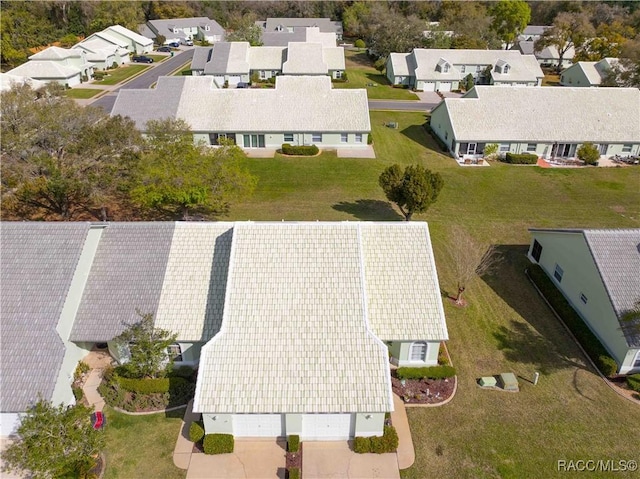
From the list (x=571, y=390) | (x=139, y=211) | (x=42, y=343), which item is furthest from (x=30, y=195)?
(x=571, y=390)

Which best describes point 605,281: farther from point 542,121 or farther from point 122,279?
point 542,121

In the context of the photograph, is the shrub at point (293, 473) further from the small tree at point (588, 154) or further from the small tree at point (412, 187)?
the small tree at point (588, 154)

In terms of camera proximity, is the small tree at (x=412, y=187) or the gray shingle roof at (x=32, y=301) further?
the small tree at (x=412, y=187)

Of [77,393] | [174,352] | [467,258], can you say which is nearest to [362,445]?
[174,352]

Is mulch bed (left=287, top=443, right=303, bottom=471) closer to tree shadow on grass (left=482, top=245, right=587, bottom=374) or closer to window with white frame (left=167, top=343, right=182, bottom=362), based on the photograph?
window with white frame (left=167, top=343, right=182, bottom=362)

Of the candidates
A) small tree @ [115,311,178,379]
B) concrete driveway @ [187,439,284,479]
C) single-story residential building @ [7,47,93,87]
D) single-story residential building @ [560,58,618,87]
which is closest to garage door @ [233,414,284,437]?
concrete driveway @ [187,439,284,479]

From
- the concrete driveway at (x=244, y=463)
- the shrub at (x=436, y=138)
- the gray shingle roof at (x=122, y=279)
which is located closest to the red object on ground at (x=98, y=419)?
the gray shingle roof at (x=122, y=279)
